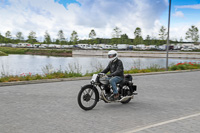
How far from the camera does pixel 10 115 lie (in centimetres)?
571

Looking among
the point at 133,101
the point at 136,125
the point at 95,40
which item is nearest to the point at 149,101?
the point at 133,101

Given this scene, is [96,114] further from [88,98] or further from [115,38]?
[115,38]

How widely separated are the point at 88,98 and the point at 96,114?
589mm

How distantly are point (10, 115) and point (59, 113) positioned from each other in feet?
3.85

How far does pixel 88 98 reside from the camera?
6.39 meters

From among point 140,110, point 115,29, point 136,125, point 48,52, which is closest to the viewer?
point 136,125

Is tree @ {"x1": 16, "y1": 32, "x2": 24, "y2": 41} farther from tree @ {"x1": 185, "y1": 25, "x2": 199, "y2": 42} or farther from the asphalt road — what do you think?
the asphalt road

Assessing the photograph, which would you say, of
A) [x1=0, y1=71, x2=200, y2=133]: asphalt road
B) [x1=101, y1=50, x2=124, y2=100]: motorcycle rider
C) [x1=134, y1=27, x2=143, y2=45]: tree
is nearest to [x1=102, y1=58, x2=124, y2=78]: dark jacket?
[x1=101, y1=50, x2=124, y2=100]: motorcycle rider

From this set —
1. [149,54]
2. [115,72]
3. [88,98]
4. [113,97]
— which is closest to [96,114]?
[88,98]

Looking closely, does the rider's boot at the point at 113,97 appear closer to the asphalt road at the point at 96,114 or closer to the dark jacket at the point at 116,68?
the asphalt road at the point at 96,114

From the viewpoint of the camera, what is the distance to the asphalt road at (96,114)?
15.6 ft

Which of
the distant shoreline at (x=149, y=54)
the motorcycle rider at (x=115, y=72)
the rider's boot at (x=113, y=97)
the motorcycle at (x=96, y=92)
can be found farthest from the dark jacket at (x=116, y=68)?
the distant shoreline at (x=149, y=54)

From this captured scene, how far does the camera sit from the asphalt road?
15.6 ft

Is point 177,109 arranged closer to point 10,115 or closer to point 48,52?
point 10,115
